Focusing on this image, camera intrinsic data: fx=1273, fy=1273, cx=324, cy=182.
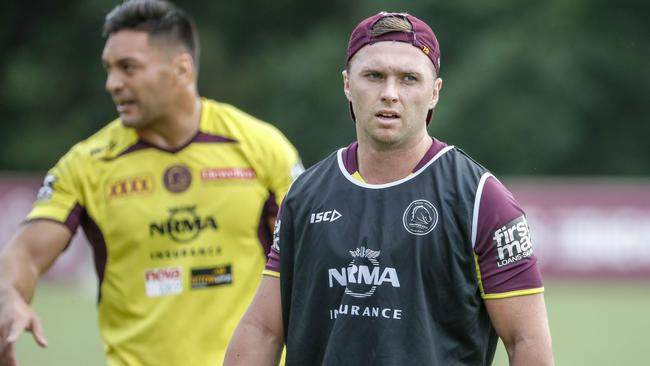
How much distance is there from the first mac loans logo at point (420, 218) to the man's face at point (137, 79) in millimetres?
2175

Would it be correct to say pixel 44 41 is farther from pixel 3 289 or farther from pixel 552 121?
pixel 3 289

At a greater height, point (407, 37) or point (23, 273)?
point (407, 37)

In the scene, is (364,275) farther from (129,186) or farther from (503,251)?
(129,186)

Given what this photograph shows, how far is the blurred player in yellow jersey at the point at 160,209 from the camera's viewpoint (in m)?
6.08

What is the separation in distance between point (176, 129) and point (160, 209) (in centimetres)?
42

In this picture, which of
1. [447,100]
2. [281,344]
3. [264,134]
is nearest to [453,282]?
[281,344]

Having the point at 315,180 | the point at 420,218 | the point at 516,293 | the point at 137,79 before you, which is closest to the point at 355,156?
the point at 315,180

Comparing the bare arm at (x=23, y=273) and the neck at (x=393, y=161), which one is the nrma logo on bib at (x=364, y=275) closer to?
the neck at (x=393, y=161)

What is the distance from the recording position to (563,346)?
1413 centimetres

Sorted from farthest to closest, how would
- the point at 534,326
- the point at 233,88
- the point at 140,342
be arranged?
the point at 233,88 < the point at 140,342 < the point at 534,326

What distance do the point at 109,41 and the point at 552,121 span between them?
26.1 m

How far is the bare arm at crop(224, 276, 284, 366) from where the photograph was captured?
463 centimetres

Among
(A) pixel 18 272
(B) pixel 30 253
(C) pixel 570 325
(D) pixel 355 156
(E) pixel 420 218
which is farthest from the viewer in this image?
(C) pixel 570 325

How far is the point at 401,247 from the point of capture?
436cm
